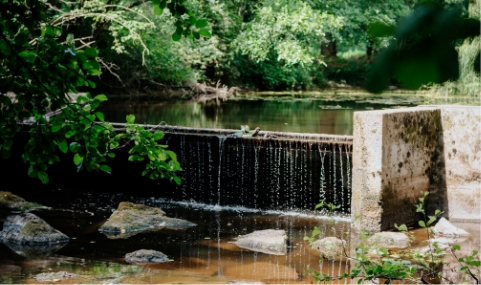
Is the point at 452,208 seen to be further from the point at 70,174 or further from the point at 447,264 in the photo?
the point at 70,174

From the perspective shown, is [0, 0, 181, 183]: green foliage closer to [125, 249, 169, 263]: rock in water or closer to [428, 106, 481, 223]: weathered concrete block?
[125, 249, 169, 263]: rock in water

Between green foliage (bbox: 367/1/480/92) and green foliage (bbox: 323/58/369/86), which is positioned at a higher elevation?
green foliage (bbox: 323/58/369/86)

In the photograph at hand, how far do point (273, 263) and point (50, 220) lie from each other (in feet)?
11.6

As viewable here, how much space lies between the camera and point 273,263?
291 inches

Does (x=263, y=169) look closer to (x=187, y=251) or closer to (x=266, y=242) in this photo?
(x=266, y=242)

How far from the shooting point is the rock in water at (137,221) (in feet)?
29.1

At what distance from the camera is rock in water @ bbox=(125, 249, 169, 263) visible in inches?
290

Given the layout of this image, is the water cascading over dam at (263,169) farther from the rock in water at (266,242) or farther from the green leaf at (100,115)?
the green leaf at (100,115)

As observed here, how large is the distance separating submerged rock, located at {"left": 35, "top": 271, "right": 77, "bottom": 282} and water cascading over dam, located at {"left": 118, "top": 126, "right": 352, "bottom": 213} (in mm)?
4239

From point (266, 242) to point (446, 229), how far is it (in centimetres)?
221

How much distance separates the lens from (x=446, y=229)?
27.7 feet

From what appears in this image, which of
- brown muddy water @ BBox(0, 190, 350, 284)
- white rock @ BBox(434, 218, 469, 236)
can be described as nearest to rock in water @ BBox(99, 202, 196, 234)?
brown muddy water @ BBox(0, 190, 350, 284)

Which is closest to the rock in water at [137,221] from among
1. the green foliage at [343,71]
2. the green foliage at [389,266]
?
the green foliage at [389,266]

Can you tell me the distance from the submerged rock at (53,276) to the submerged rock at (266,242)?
6.91ft
